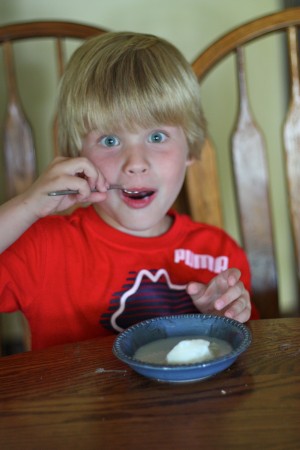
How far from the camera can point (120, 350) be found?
73cm

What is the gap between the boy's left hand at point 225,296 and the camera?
912 mm

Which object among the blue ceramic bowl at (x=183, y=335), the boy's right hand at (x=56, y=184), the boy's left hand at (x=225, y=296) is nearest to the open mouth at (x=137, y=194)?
the boy's right hand at (x=56, y=184)

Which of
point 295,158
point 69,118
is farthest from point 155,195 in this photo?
point 295,158

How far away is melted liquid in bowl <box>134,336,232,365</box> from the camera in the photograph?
727 mm

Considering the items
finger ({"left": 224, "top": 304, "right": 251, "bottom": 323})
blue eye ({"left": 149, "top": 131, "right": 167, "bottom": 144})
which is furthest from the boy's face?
finger ({"left": 224, "top": 304, "right": 251, "bottom": 323})

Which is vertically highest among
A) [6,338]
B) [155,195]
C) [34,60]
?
[34,60]

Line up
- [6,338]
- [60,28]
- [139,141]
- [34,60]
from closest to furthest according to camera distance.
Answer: [139,141]
[60,28]
[34,60]
[6,338]

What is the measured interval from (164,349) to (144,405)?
0.12 metres

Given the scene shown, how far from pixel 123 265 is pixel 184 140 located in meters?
0.27

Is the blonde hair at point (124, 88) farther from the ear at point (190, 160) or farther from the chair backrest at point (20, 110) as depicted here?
the chair backrest at point (20, 110)

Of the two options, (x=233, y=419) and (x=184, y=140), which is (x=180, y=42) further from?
(x=233, y=419)

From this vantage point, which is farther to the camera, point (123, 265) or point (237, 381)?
point (123, 265)

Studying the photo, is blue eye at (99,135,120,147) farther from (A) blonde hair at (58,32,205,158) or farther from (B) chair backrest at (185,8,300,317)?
(B) chair backrest at (185,8,300,317)

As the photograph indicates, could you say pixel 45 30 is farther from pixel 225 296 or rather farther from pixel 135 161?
pixel 225 296
